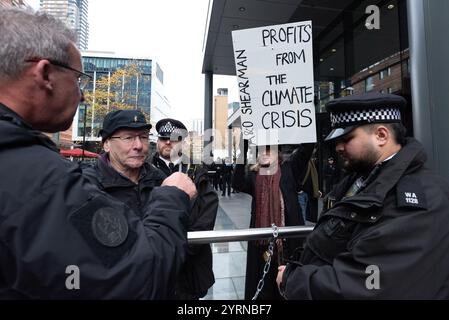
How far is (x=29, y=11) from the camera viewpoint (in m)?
1.00

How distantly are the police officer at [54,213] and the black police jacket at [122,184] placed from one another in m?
1.01

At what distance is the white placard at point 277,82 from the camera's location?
2.43 meters

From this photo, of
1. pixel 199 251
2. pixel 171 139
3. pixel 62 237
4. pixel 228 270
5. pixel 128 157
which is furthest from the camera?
pixel 228 270

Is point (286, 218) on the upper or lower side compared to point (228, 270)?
upper

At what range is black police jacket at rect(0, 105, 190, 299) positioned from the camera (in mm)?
729

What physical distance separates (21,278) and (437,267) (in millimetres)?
1463

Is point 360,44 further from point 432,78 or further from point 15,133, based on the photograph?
point 15,133

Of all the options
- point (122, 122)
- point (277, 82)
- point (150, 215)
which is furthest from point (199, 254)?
point (277, 82)

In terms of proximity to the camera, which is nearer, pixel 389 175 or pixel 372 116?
pixel 389 175

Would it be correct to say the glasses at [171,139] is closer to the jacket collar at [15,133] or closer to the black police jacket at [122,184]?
the black police jacket at [122,184]

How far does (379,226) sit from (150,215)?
3.09ft

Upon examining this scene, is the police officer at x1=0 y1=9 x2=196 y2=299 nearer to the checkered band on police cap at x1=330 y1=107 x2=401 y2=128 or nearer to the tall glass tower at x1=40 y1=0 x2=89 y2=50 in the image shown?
the tall glass tower at x1=40 y1=0 x2=89 y2=50

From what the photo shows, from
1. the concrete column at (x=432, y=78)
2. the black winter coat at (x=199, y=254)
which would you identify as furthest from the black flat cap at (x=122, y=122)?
the concrete column at (x=432, y=78)

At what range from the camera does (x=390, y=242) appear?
1134mm
